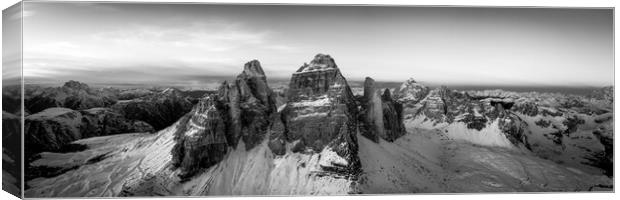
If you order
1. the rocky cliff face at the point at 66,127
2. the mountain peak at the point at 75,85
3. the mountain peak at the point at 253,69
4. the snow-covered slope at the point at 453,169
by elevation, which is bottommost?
the snow-covered slope at the point at 453,169

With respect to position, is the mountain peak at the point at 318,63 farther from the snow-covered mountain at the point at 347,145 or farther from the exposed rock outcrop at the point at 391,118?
the exposed rock outcrop at the point at 391,118

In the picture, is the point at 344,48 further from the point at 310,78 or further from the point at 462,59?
the point at 462,59

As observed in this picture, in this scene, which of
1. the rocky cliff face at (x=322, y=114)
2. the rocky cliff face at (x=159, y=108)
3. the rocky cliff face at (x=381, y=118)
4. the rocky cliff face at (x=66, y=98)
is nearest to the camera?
the rocky cliff face at (x=66, y=98)

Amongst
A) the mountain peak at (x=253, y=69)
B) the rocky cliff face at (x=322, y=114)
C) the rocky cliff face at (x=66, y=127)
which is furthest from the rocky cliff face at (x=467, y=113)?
the rocky cliff face at (x=66, y=127)

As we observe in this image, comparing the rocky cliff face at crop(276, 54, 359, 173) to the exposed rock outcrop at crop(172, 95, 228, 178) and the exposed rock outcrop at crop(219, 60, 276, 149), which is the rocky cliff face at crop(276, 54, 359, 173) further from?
the exposed rock outcrop at crop(172, 95, 228, 178)

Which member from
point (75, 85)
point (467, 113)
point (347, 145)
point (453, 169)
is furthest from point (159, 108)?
point (467, 113)
